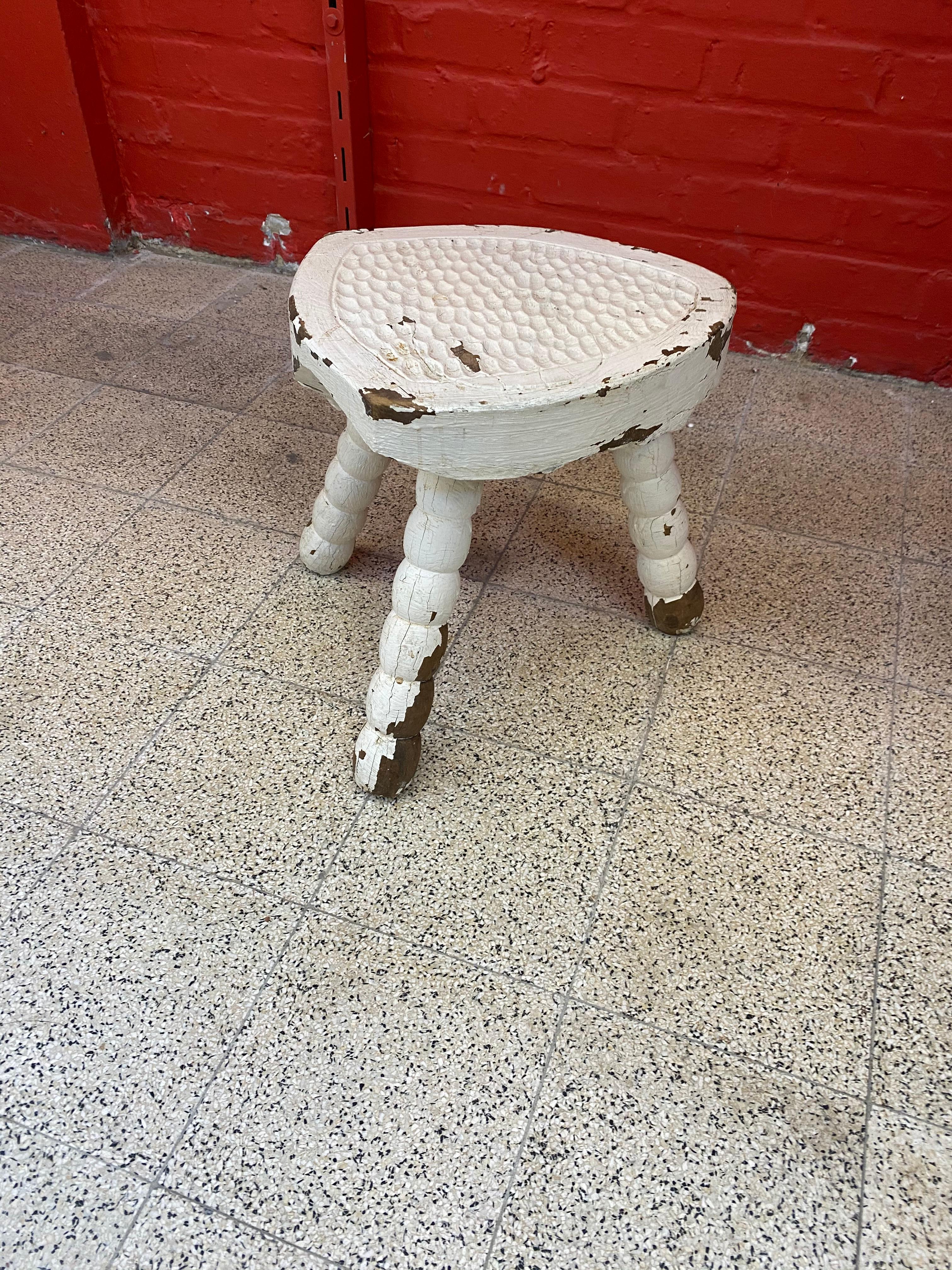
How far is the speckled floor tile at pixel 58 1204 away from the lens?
69 centimetres

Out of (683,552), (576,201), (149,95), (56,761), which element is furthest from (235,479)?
(149,95)

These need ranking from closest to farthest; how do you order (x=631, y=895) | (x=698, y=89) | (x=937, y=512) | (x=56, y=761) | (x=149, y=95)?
(x=631, y=895) < (x=56, y=761) < (x=937, y=512) < (x=698, y=89) < (x=149, y=95)

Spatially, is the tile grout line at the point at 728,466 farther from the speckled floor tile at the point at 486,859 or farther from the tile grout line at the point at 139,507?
the tile grout line at the point at 139,507

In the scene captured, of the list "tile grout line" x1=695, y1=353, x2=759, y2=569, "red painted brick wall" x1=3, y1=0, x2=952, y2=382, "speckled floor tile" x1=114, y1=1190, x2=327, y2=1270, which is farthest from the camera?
"red painted brick wall" x1=3, y1=0, x2=952, y2=382

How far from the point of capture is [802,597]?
1.26m

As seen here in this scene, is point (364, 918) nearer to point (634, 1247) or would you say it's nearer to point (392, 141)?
point (634, 1247)

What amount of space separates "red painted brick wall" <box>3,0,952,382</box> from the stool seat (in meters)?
0.65

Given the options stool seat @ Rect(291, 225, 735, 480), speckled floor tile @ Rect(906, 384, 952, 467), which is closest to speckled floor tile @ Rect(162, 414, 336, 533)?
stool seat @ Rect(291, 225, 735, 480)

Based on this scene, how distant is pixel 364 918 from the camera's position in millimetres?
891

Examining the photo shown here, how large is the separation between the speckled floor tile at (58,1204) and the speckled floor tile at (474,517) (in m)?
0.79

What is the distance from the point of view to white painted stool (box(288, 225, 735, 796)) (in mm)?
828

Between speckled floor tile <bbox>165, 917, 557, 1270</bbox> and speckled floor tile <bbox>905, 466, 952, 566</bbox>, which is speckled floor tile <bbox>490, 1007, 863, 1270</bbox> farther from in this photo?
speckled floor tile <bbox>905, 466, 952, 566</bbox>

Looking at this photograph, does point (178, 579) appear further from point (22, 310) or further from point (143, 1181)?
point (22, 310)

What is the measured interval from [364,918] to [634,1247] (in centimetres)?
35
